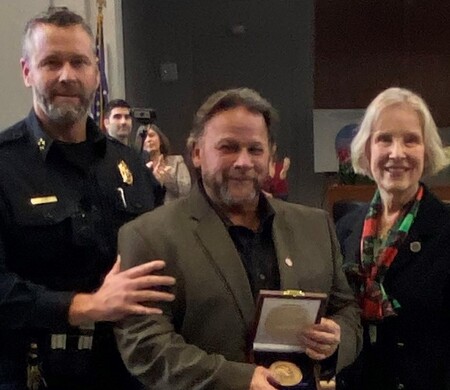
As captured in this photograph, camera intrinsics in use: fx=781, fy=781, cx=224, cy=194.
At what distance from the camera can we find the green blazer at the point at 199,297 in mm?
1496

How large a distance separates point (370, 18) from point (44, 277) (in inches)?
188

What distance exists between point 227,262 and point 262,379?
240mm

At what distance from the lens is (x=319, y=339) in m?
1.54

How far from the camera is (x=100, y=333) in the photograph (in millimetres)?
1769

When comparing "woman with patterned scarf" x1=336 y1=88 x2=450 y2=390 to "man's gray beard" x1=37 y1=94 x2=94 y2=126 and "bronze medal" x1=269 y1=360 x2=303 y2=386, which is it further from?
"man's gray beard" x1=37 y1=94 x2=94 y2=126

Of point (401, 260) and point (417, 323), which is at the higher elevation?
point (401, 260)

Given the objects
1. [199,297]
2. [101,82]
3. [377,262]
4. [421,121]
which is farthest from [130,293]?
[101,82]

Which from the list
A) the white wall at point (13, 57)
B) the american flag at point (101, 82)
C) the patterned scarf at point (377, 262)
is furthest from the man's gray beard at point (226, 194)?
the american flag at point (101, 82)

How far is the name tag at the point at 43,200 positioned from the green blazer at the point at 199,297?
208mm

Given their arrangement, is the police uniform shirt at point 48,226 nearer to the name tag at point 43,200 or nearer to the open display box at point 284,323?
the name tag at point 43,200

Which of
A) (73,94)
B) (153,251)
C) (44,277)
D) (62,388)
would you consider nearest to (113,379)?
(62,388)

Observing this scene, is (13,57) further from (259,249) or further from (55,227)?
(259,249)

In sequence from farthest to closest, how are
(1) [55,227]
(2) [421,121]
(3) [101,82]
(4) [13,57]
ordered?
(3) [101,82]
(4) [13,57]
(2) [421,121]
(1) [55,227]

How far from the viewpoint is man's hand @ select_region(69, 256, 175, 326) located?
58.3 inches
